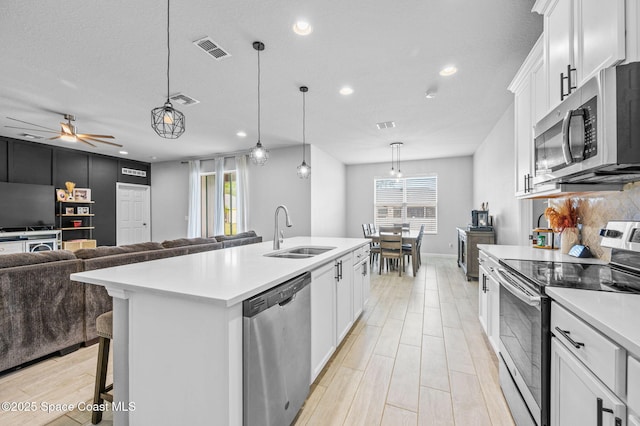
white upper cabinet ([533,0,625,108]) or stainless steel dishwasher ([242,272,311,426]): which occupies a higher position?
white upper cabinet ([533,0,625,108])

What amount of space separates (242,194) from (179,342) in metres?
5.61

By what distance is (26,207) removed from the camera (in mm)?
5297

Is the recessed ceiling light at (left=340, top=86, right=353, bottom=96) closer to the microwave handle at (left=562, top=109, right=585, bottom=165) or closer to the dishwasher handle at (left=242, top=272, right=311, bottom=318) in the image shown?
the microwave handle at (left=562, top=109, right=585, bottom=165)

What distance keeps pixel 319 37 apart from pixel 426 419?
2.94 metres

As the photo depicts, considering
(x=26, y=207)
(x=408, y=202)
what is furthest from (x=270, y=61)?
(x=26, y=207)

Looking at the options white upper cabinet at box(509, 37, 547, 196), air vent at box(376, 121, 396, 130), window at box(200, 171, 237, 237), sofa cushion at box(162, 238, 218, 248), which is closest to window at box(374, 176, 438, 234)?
air vent at box(376, 121, 396, 130)

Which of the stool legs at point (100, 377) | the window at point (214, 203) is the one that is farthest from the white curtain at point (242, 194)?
the stool legs at point (100, 377)

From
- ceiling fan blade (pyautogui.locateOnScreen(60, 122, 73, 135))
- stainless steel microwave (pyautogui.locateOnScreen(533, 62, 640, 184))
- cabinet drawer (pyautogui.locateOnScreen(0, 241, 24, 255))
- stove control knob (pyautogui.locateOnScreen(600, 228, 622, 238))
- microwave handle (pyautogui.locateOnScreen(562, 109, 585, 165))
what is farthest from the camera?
cabinet drawer (pyautogui.locateOnScreen(0, 241, 24, 255))

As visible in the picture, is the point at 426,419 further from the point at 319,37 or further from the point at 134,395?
the point at 319,37

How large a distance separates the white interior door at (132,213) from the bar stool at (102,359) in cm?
689

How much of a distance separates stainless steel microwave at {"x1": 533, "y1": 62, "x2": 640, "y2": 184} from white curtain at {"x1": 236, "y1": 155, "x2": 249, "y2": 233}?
5.89m

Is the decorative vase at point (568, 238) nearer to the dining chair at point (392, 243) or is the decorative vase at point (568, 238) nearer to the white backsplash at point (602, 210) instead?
the white backsplash at point (602, 210)

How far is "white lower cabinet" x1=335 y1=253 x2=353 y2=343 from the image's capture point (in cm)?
226

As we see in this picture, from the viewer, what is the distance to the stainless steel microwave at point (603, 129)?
1.09m
